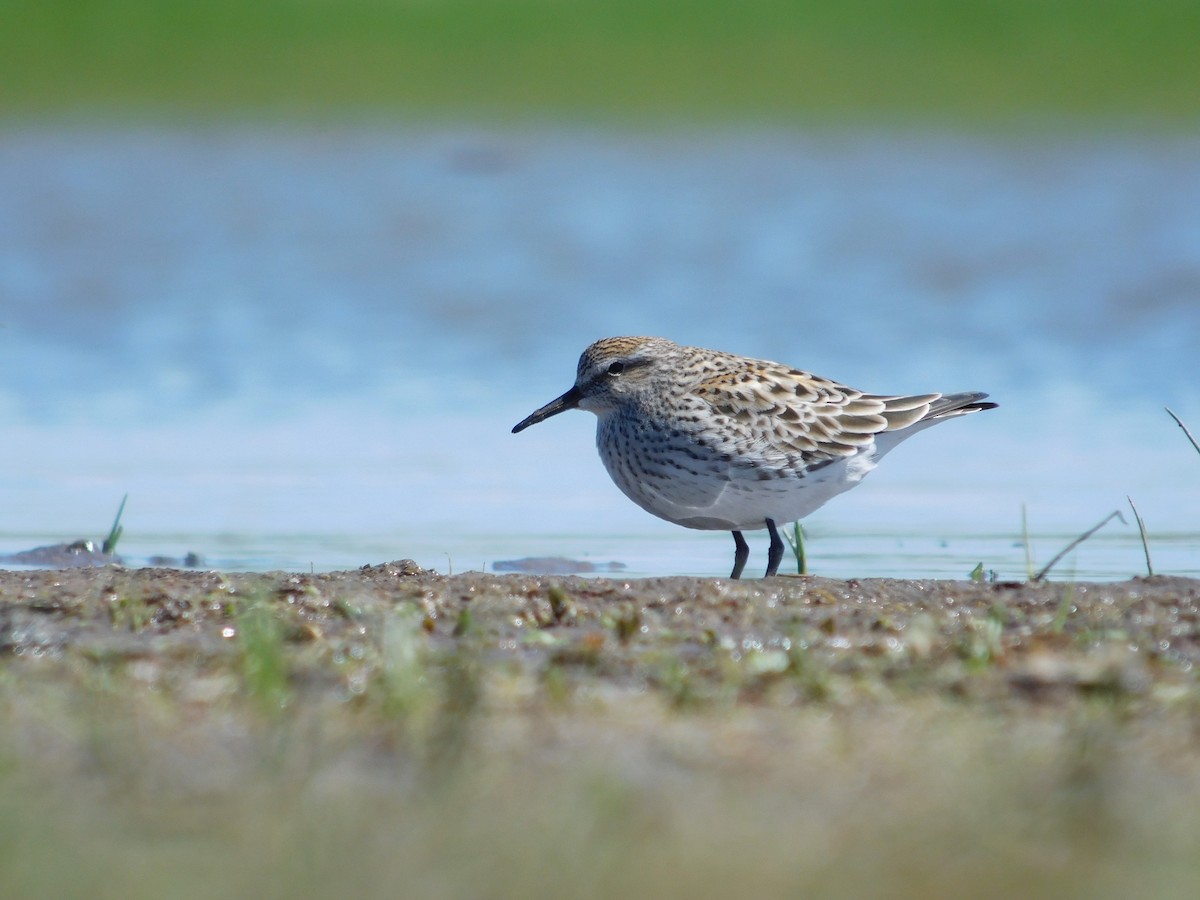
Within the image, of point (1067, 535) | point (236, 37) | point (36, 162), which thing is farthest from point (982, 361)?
point (236, 37)

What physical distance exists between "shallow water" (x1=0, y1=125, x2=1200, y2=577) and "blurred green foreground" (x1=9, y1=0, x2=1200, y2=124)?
1.98 m

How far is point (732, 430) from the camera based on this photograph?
26.0ft

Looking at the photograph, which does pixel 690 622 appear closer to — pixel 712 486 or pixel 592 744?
pixel 592 744

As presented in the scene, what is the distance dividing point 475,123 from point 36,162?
631 centimetres

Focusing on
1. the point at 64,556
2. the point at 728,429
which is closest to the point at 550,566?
the point at 728,429

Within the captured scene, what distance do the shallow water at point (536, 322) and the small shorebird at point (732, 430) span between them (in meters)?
0.57

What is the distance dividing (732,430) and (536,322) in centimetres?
693

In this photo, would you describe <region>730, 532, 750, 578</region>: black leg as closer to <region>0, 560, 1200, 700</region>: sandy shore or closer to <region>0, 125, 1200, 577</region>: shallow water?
<region>0, 125, 1200, 577</region>: shallow water

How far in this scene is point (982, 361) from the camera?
13148 millimetres

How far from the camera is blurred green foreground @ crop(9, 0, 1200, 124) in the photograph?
2634cm

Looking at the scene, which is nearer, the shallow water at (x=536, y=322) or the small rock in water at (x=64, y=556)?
the small rock in water at (x=64, y=556)

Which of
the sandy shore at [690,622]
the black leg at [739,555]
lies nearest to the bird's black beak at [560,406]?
the black leg at [739,555]

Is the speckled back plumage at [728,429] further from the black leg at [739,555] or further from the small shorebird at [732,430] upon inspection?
the black leg at [739,555]

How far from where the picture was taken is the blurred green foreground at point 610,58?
26.3 metres
